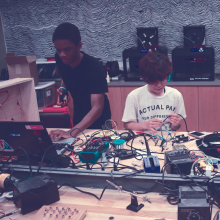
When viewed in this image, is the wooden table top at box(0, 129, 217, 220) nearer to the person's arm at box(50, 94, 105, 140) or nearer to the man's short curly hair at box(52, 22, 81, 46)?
the person's arm at box(50, 94, 105, 140)

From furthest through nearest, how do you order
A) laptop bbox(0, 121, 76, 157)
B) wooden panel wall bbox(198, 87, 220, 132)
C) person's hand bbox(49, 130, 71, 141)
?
wooden panel wall bbox(198, 87, 220, 132) < person's hand bbox(49, 130, 71, 141) < laptop bbox(0, 121, 76, 157)

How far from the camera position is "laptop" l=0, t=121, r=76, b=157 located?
1.41 metres

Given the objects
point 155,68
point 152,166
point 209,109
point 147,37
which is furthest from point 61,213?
point 147,37

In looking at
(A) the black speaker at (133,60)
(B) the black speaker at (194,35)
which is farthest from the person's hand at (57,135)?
(B) the black speaker at (194,35)

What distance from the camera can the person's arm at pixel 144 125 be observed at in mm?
1823

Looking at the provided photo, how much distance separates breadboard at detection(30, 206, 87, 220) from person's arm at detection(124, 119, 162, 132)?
883mm

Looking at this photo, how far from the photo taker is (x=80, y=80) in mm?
2152

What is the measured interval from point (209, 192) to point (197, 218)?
0.60 ft

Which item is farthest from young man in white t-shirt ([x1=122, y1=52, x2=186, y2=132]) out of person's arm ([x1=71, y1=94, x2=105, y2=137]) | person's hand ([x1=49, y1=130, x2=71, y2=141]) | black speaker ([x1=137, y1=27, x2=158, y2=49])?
black speaker ([x1=137, y1=27, x2=158, y2=49])

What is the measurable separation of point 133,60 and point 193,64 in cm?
73

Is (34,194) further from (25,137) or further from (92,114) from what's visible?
(92,114)

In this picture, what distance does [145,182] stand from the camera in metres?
1.26

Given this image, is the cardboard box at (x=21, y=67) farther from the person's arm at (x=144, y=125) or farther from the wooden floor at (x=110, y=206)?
the wooden floor at (x=110, y=206)

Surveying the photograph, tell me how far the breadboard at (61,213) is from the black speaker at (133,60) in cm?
242
